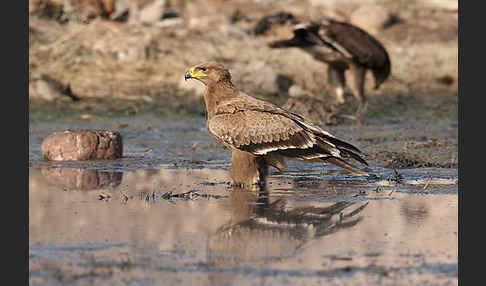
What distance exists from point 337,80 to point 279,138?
27.3 ft

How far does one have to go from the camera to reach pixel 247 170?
30.5 ft

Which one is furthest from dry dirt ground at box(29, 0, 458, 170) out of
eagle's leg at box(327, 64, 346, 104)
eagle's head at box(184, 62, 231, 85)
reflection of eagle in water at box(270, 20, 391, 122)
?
eagle's head at box(184, 62, 231, 85)

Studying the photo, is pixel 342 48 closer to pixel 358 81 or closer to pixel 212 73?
pixel 358 81

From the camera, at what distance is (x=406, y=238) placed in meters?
6.59

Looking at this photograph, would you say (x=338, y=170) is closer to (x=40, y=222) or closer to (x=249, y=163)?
(x=249, y=163)

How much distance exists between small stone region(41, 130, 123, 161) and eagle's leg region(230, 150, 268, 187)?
2.58 meters

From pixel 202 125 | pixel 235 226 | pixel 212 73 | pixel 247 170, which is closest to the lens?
pixel 235 226

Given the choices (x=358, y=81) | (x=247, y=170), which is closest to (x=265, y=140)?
(x=247, y=170)

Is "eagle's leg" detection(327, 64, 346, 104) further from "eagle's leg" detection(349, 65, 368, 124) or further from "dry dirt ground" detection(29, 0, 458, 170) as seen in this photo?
"eagle's leg" detection(349, 65, 368, 124)

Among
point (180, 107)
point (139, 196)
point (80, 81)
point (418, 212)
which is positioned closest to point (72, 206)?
point (139, 196)

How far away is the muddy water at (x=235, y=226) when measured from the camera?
18.3 ft

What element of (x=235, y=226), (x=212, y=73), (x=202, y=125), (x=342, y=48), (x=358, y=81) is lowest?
(x=235, y=226)

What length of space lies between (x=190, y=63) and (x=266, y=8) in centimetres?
588

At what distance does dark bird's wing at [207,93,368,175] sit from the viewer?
9258 millimetres
